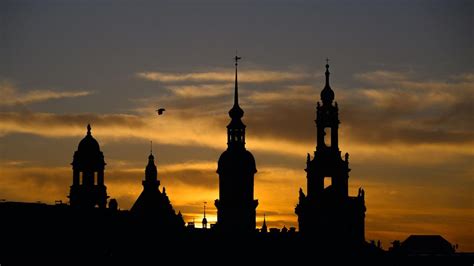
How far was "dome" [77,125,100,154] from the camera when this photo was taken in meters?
182

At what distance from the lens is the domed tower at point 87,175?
595 ft

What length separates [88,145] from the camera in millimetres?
182875

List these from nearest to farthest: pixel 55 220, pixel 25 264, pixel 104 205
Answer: pixel 25 264, pixel 55 220, pixel 104 205

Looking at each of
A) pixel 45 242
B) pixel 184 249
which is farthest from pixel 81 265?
pixel 184 249

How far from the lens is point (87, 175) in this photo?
182m

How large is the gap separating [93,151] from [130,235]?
32.0ft

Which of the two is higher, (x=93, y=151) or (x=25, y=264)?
(x=93, y=151)

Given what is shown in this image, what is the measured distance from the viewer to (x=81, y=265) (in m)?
169

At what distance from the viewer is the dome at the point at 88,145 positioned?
18212cm

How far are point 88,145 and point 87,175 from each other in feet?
10.4

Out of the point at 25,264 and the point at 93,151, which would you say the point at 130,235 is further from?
the point at 25,264

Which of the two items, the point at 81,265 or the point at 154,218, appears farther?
the point at 154,218

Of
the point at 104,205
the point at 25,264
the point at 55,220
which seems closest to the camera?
the point at 25,264

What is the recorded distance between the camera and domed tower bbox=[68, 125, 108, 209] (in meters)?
181
